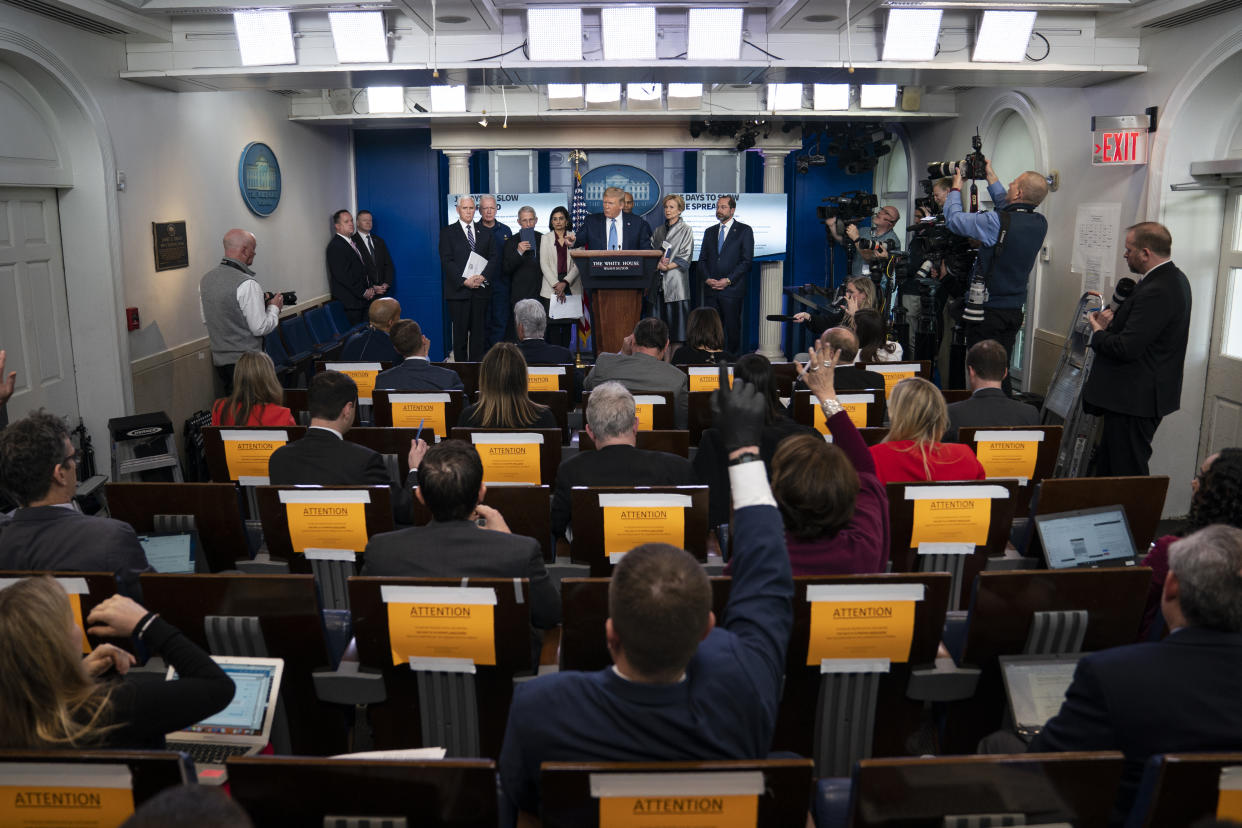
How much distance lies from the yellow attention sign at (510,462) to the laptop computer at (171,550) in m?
1.10

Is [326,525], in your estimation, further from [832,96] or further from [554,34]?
[832,96]

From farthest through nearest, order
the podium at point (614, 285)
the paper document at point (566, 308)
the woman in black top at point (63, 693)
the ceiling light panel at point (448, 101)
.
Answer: the ceiling light panel at point (448, 101) → the paper document at point (566, 308) → the podium at point (614, 285) → the woman in black top at point (63, 693)

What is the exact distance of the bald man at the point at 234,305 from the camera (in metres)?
6.80

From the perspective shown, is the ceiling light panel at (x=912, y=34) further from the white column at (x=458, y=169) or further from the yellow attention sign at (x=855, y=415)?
the white column at (x=458, y=169)

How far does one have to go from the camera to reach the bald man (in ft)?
22.3

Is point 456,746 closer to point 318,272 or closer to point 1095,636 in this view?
point 1095,636

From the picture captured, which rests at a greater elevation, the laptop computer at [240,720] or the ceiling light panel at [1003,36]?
the ceiling light panel at [1003,36]

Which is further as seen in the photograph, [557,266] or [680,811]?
[557,266]

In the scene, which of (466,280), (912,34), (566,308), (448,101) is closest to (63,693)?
(912,34)

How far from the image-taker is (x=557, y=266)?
972 cm

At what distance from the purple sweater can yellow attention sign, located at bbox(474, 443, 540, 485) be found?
1.50 meters

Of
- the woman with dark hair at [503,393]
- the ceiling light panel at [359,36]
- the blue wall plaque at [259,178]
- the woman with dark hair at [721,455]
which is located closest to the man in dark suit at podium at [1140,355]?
the woman with dark hair at [721,455]

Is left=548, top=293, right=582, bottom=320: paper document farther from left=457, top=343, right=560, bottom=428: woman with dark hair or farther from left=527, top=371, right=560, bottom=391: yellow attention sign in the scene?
left=457, top=343, right=560, bottom=428: woman with dark hair

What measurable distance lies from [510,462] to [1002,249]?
396cm
